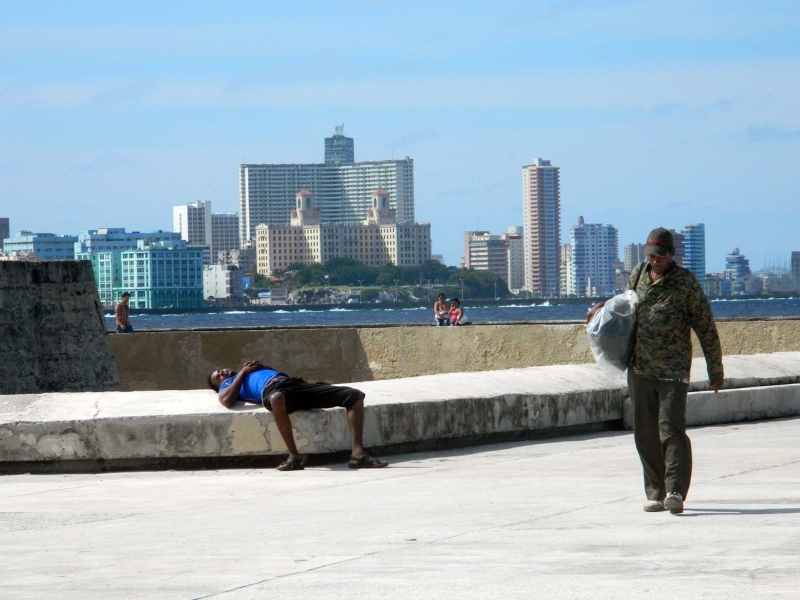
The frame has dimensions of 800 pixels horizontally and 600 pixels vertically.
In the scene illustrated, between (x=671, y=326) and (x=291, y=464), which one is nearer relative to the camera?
(x=671, y=326)

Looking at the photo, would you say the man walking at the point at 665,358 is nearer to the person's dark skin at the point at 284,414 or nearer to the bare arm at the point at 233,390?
the person's dark skin at the point at 284,414

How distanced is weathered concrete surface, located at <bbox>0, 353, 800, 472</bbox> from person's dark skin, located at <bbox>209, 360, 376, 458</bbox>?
0.42 ft

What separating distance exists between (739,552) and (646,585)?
2.83 feet

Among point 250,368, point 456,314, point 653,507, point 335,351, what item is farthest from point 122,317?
point 653,507

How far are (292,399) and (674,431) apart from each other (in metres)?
3.20

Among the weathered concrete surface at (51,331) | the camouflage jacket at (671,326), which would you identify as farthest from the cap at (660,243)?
the weathered concrete surface at (51,331)

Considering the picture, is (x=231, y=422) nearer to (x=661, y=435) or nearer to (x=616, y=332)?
(x=616, y=332)

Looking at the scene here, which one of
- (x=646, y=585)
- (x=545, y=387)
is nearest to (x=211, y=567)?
(x=646, y=585)

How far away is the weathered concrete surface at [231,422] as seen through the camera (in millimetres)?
9883

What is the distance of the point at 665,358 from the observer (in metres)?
7.56

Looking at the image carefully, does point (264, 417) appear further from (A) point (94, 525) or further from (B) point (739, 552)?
(B) point (739, 552)

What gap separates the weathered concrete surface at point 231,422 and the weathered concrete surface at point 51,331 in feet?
13.4

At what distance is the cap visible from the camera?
296 inches

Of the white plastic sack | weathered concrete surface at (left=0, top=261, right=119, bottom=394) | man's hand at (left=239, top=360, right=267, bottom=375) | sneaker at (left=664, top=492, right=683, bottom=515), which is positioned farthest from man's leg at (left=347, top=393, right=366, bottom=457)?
weathered concrete surface at (left=0, top=261, right=119, bottom=394)
